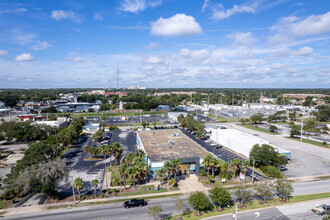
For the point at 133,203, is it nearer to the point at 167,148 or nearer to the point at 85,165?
the point at 167,148

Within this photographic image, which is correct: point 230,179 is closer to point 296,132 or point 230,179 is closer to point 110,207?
point 110,207

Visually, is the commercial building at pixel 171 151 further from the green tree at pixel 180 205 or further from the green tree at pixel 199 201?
the green tree at pixel 199 201

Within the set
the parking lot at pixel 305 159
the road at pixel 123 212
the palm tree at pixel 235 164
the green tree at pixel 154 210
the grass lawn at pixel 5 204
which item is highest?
the palm tree at pixel 235 164

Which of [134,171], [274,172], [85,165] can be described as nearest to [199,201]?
[134,171]

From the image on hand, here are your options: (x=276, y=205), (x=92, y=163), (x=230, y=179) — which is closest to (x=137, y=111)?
(x=92, y=163)

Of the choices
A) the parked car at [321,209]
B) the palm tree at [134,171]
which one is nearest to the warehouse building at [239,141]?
the parked car at [321,209]

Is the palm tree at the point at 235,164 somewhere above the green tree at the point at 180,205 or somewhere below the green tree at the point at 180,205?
above
